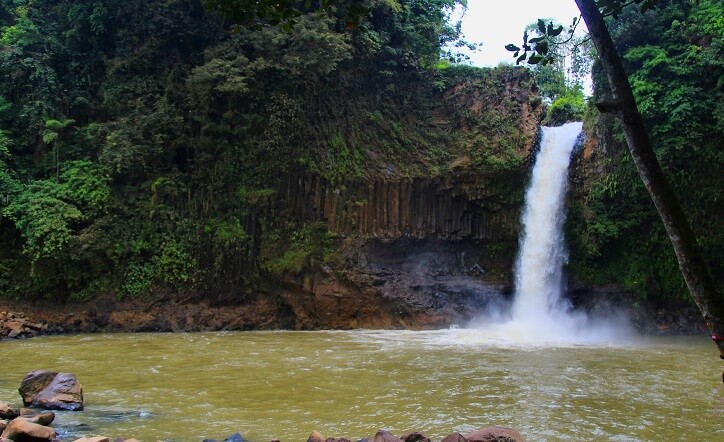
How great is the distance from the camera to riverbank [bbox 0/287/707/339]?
18062 millimetres

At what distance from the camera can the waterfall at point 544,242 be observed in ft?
61.9

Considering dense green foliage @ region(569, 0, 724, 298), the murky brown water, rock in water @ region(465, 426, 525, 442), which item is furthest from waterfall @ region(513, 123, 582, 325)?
rock in water @ region(465, 426, 525, 442)

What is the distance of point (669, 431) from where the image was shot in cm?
712

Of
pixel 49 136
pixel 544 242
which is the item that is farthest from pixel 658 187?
pixel 49 136

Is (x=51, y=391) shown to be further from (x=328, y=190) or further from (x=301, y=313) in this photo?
(x=328, y=190)

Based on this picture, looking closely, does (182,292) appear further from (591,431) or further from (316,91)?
(591,431)

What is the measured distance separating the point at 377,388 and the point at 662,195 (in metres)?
7.02

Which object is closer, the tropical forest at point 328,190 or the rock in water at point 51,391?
the rock in water at point 51,391

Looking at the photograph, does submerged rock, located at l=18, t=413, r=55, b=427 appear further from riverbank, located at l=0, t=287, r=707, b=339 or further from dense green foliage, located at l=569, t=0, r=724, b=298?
dense green foliage, located at l=569, t=0, r=724, b=298

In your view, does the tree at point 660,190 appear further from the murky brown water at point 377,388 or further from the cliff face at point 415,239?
the cliff face at point 415,239

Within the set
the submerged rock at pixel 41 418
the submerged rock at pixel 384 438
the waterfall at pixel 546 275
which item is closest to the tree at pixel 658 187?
the submerged rock at pixel 384 438

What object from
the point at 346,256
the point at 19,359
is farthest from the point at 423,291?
the point at 19,359

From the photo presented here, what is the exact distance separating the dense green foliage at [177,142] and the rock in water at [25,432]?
12.4 metres

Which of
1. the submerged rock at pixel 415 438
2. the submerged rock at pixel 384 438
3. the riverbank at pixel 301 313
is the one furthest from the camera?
the riverbank at pixel 301 313
